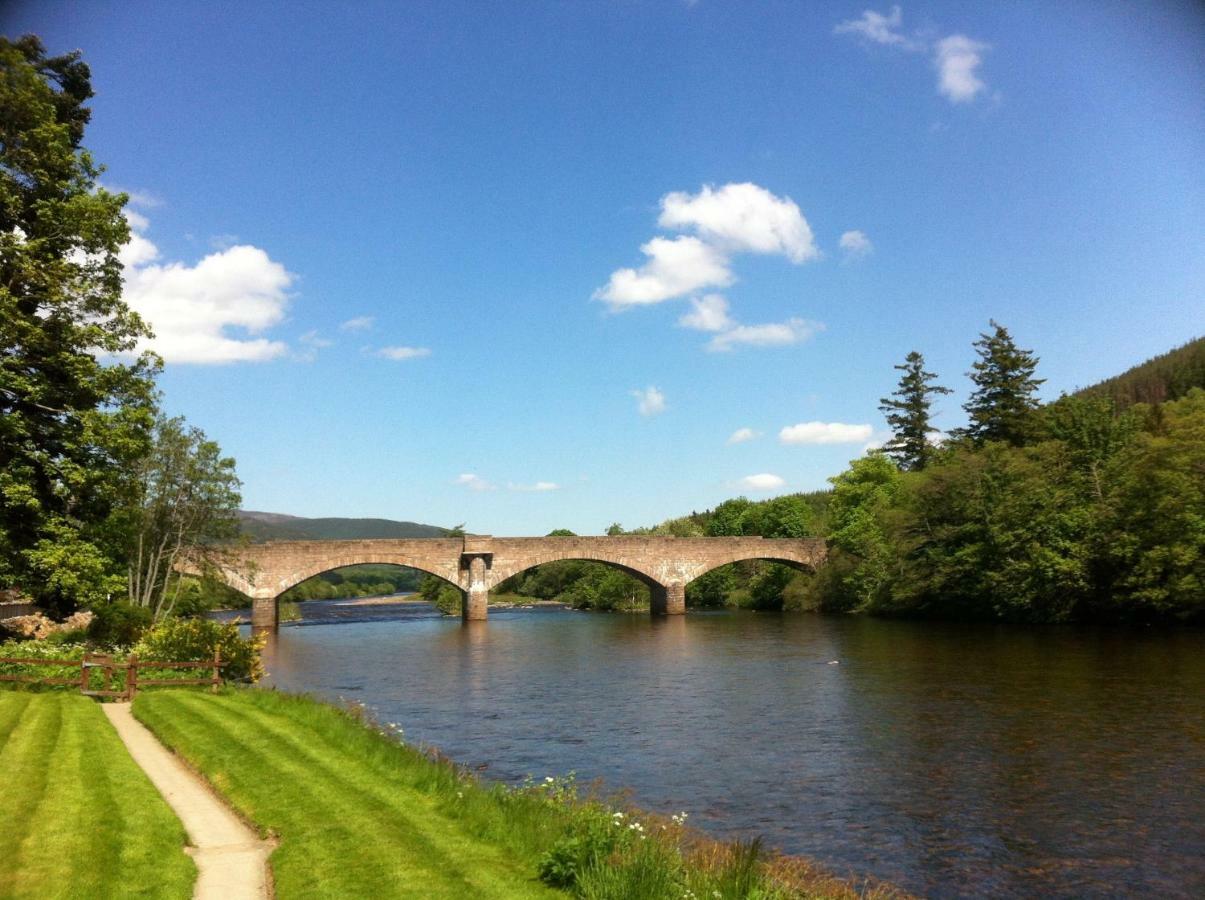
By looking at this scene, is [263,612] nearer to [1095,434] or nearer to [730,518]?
[1095,434]

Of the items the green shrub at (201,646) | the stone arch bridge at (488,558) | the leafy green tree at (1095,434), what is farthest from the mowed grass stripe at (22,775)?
the leafy green tree at (1095,434)

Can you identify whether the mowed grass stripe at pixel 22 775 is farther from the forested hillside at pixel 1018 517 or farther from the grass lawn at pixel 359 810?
the forested hillside at pixel 1018 517

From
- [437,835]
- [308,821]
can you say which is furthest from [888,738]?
[308,821]

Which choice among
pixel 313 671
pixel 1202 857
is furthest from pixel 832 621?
pixel 1202 857

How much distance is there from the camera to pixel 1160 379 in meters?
137

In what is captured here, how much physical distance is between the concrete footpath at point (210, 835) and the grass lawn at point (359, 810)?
219 millimetres

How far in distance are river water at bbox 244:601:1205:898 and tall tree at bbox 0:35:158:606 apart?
399 inches

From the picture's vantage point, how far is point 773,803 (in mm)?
16547

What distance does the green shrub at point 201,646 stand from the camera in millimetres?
26734

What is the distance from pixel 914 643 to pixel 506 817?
1395 inches

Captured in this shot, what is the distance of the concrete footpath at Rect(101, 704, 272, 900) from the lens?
383 inches

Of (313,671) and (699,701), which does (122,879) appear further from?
(313,671)

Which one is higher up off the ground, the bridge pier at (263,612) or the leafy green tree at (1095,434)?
the leafy green tree at (1095,434)

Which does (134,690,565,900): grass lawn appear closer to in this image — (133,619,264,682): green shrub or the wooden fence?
the wooden fence
